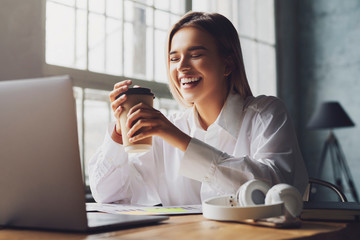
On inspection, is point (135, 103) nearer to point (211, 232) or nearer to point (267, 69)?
point (211, 232)

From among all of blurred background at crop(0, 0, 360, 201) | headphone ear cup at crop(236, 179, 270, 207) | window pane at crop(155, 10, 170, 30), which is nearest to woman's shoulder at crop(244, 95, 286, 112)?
headphone ear cup at crop(236, 179, 270, 207)

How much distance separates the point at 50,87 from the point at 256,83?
13.9ft

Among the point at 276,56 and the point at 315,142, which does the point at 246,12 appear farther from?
the point at 315,142

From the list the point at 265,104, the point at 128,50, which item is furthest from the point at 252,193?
the point at 128,50

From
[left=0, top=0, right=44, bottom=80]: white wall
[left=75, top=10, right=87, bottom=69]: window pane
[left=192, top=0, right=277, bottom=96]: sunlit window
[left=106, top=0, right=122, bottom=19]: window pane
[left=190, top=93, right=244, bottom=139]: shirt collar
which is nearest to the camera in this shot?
[left=190, top=93, right=244, bottom=139]: shirt collar

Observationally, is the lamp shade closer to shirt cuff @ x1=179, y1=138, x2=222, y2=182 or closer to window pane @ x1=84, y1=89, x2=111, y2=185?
window pane @ x1=84, y1=89, x2=111, y2=185

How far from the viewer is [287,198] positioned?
91cm

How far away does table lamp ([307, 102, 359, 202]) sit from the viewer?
439 centimetres

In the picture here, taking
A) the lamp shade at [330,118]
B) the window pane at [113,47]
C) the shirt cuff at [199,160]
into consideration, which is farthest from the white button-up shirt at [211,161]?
the lamp shade at [330,118]

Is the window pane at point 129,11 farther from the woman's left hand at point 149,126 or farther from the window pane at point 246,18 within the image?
the woman's left hand at point 149,126

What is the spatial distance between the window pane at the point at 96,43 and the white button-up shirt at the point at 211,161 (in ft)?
4.15

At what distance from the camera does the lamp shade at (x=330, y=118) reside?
437 centimetres

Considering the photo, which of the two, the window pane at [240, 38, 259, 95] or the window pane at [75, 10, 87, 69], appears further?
the window pane at [240, 38, 259, 95]

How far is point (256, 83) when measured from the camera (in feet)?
15.8
